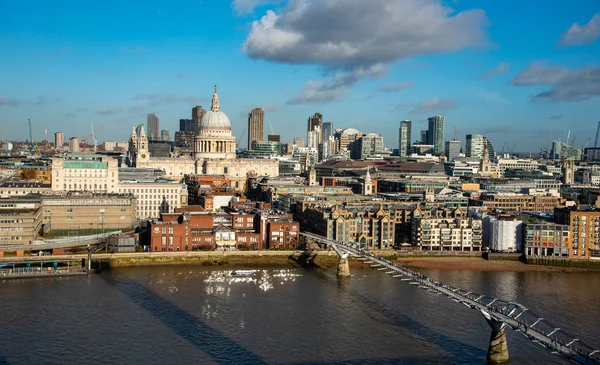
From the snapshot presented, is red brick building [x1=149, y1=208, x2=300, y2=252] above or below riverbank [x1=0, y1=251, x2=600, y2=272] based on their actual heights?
above

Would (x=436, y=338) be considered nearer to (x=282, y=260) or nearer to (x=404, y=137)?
(x=282, y=260)

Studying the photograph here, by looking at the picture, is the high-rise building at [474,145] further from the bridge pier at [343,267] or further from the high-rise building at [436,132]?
the bridge pier at [343,267]

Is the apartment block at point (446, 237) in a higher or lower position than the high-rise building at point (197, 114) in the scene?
lower

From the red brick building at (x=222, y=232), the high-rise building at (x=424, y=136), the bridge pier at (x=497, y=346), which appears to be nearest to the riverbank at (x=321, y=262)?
the red brick building at (x=222, y=232)

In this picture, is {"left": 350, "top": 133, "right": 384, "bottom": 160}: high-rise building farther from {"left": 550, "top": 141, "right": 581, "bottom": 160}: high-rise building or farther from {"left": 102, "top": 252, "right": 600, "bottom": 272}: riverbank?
{"left": 102, "top": 252, "right": 600, "bottom": 272}: riverbank

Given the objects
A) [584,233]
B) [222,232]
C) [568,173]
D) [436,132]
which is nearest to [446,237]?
[584,233]

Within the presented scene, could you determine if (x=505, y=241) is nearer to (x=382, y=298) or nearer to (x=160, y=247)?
(x=382, y=298)

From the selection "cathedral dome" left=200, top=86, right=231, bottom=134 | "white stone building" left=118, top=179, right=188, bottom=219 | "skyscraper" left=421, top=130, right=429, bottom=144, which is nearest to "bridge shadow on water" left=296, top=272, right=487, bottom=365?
"white stone building" left=118, top=179, right=188, bottom=219
